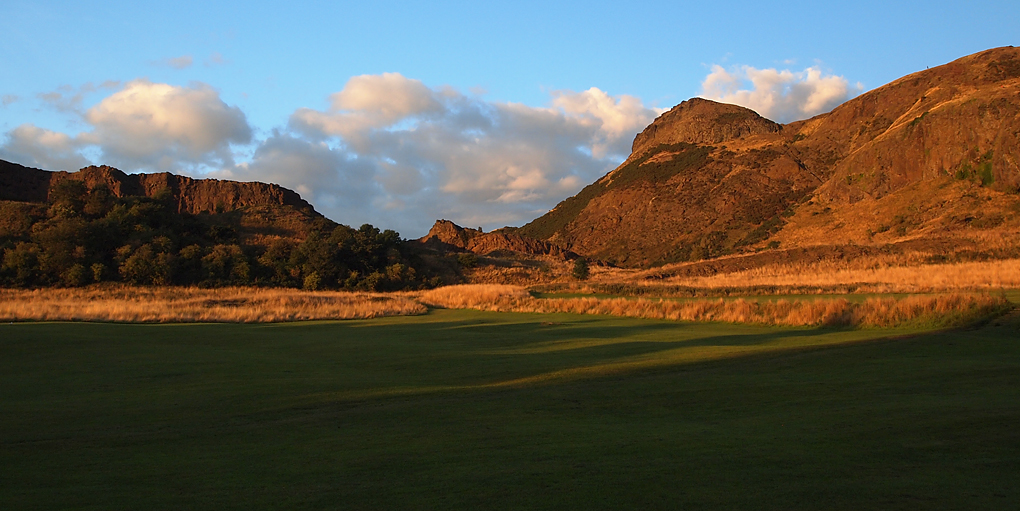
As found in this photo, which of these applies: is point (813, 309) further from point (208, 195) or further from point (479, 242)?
point (208, 195)

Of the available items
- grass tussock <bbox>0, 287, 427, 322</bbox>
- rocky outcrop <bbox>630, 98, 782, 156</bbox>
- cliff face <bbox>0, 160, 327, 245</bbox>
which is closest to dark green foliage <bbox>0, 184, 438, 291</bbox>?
→ grass tussock <bbox>0, 287, 427, 322</bbox>

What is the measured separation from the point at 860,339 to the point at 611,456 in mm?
10520

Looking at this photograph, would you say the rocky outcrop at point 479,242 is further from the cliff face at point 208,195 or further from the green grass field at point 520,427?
the green grass field at point 520,427

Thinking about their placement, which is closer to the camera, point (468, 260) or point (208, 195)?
point (468, 260)

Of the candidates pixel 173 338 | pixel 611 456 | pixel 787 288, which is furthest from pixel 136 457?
pixel 787 288

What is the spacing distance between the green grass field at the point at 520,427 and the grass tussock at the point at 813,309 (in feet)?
9.18

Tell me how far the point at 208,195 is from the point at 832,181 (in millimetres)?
74505

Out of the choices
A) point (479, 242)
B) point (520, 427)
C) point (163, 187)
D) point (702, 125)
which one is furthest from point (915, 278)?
point (702, 125)

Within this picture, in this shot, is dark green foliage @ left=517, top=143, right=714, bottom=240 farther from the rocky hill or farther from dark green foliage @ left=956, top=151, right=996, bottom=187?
dark green foliage @ left=956, top=151, right=996, bottom=187

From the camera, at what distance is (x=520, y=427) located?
6176mm

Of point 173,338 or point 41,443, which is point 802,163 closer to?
point 173,338

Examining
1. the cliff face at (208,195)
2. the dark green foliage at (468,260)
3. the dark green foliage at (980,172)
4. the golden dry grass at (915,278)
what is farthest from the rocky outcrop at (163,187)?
the dark green foliage at (980,172)

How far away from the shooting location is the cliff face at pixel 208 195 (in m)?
60.7

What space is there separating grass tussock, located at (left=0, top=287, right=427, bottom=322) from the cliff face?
17866 mm
